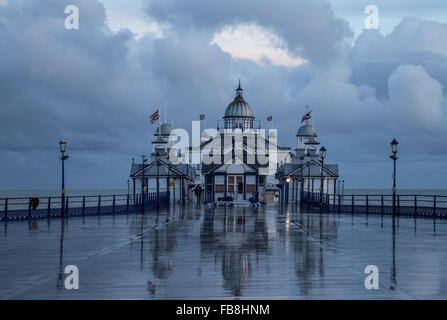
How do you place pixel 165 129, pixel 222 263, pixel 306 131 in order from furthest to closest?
pixel 165 129 < pixel 306 131 < pixel 222 263

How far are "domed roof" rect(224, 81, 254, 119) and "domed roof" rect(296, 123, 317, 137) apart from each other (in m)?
9.22

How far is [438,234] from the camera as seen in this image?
24062 millimetres

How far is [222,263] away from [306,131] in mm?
75460

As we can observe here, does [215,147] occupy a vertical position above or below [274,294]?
above

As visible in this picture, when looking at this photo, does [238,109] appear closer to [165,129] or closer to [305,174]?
[165,129]

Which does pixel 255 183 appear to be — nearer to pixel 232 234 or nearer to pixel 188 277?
pixel 232 234

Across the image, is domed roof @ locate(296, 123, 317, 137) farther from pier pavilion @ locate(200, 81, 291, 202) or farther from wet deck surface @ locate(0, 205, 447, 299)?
wet deck surface @ locate(0, 205, 447, 299)

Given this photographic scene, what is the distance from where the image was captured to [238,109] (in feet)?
313

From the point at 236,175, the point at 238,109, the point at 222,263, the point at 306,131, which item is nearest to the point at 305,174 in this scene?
the point at 236,175

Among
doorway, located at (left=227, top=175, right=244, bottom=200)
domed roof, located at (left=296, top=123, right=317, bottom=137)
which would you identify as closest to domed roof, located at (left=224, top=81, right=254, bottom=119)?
domed roof, located at (left=296, top=123, right=317, bottom=137)

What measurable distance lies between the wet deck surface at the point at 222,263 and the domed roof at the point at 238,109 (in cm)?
7019

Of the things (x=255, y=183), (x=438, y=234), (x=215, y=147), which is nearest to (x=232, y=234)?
(x=438, y=234)
